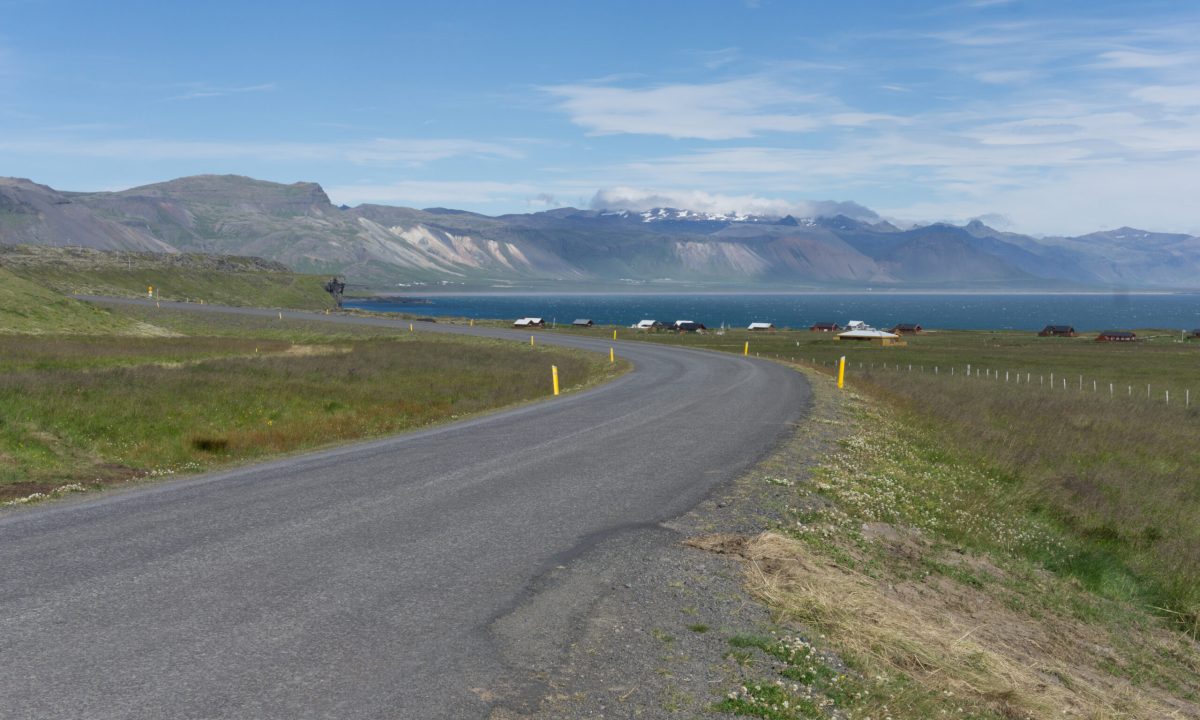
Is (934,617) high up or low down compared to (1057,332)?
down

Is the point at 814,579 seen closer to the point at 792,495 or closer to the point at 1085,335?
the point at 792,495

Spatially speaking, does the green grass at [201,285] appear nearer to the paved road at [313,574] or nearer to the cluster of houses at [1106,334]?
the paved road at [313,574]

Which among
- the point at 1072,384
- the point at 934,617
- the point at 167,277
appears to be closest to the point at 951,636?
the point at 934,617

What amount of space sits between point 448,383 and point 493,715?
35891 millimetres

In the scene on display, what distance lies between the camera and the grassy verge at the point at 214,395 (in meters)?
21.4

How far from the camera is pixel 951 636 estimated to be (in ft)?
32.1

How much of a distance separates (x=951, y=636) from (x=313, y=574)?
657cm

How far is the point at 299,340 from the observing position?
67.8 metres

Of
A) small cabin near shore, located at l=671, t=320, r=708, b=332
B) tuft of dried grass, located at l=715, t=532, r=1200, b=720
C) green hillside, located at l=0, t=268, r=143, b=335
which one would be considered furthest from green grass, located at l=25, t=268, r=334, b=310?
tuft of dried grass, located at l=715, t=532, r=1200, b=720

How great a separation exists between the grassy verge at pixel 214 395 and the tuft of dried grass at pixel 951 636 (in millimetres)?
11707

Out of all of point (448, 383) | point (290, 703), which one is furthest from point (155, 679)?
point (448, 383)

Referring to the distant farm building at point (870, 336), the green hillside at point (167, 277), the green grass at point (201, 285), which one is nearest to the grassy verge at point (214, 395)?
the green grass at point (201, 285)

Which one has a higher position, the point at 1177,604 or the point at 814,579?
the point at 814,579

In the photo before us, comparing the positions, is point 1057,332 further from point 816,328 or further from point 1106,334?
Result: point 816,328
